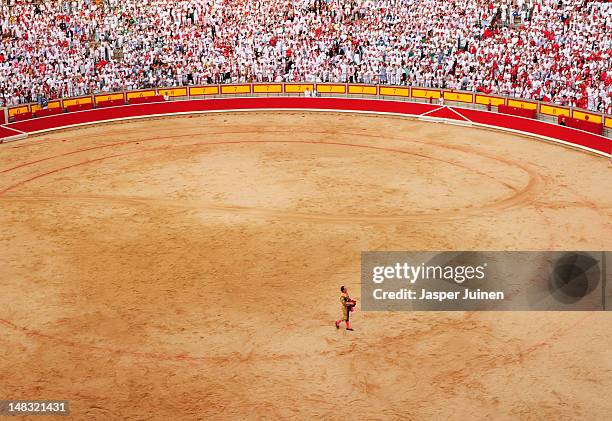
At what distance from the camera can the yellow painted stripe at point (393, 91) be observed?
38.4 metres

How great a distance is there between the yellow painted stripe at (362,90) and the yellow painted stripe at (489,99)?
5.67m

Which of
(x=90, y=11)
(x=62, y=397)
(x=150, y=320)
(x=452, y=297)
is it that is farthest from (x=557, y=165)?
(x=90, y=11)

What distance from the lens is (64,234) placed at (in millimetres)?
21750

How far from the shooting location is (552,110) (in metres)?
33.4

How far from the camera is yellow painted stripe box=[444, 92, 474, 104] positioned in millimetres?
36594

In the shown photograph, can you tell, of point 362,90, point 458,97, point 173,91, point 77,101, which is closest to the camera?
point 458,97

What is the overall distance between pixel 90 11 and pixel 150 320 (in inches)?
1257

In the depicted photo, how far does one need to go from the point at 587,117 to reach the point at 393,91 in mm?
10350

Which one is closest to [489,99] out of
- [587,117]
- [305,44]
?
[587,117]

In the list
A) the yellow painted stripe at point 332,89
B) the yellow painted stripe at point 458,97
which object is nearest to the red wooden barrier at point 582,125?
the yellow painted stripe at point 458,97

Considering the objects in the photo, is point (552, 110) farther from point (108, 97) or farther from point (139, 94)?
point (108, 97)

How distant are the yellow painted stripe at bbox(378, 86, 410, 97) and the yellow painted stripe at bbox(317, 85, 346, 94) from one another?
2005 mm

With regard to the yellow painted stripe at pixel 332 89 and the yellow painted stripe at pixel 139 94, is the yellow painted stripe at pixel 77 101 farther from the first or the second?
the yellow painted stripe at pixel 332 89

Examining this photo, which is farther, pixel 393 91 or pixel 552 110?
pixel 393 91
